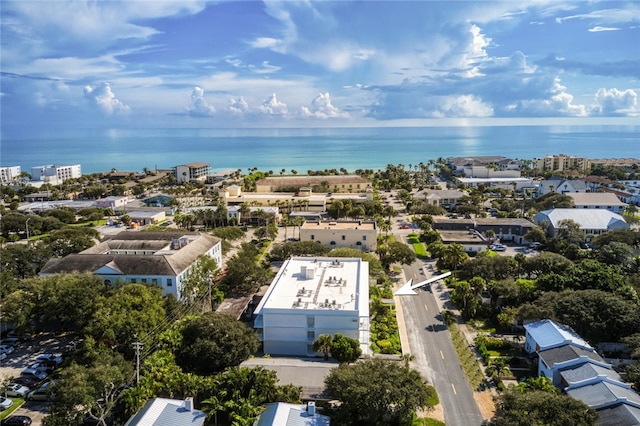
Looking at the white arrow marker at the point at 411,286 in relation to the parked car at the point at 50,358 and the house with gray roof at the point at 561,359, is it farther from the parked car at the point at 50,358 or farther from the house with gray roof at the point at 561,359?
the parked car at the point at 50,358

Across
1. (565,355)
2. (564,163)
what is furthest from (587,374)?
(564,163)

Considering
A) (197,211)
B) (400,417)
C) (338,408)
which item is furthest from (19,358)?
(197,211)

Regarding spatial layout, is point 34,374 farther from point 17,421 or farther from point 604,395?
point 604,395

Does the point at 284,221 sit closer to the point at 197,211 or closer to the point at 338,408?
the point at 197,211

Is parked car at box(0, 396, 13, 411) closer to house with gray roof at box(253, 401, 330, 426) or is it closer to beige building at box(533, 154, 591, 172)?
house with gray roof at box(253, 401, 330, 426)

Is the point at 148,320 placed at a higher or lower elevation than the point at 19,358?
higher

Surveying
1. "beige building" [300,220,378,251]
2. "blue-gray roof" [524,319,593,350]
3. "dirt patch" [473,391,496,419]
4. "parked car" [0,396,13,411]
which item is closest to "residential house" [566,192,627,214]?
"beige building" [300,220,378,251]
